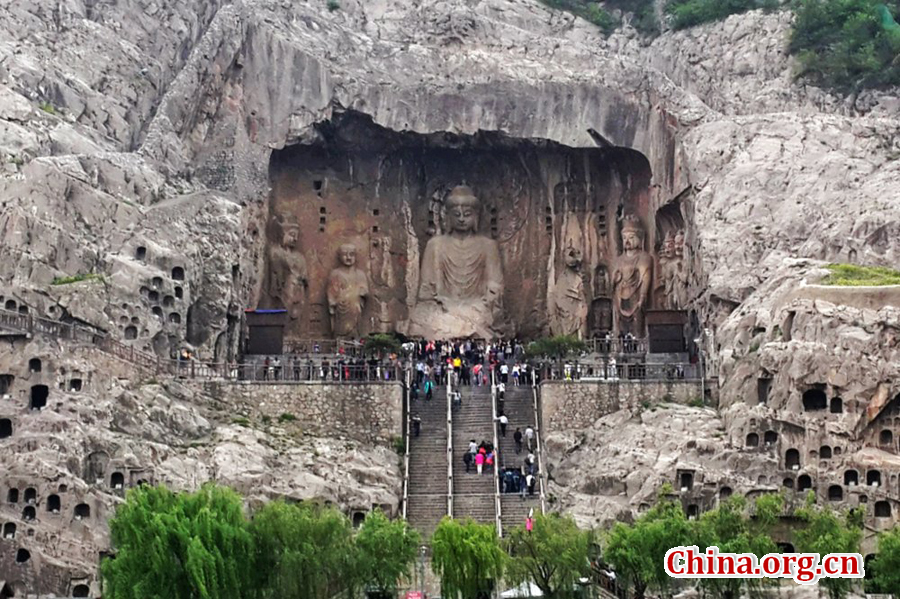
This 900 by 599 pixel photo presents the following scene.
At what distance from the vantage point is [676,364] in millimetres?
60312

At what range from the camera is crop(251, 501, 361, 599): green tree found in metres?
45.9

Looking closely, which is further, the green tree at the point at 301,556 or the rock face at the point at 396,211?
the rock face at the point at 396,211

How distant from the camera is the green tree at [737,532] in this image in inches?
1848

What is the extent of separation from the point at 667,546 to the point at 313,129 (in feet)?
88.9

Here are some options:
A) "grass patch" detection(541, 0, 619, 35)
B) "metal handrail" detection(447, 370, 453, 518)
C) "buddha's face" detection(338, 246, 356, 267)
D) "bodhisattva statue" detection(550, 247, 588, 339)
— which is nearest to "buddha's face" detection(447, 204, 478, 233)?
"bodhisattva statue" detection(550, 247, 588, 339)

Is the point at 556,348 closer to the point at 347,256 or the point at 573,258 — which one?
the point at 573,258

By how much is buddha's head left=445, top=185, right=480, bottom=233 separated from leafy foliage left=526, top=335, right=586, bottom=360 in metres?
9.90

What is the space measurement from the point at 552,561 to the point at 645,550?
2.58 metres

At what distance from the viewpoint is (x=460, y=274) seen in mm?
71875

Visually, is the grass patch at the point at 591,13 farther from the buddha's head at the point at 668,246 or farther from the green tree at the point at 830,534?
the green tree at the point at 830,534

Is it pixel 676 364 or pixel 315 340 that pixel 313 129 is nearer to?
pixel 315 340

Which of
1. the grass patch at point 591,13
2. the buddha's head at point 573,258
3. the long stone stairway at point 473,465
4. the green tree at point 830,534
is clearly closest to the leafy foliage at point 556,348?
the long stone stairway at point 473,465

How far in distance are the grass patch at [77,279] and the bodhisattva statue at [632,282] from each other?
2121 centimetres

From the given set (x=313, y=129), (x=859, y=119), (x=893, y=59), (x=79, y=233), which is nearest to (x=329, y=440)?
(x=79, y=233)
